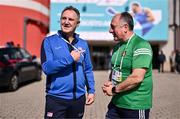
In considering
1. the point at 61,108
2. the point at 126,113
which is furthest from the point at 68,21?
the point at 126,113

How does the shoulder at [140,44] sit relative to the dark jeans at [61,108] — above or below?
above

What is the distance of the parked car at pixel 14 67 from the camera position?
14.4 metres

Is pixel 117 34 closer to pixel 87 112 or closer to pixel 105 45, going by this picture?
pixel 87 112

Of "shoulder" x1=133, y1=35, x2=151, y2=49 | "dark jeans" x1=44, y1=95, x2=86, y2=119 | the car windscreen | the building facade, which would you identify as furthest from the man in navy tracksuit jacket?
the building facade

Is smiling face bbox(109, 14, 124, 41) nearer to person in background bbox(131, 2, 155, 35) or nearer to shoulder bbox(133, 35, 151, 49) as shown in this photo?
shoulder bbox(133, 35, 151, 49)

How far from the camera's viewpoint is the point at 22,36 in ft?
103

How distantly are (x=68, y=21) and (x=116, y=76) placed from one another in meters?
0.75

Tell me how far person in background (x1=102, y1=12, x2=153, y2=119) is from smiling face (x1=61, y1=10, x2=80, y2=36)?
41 cm

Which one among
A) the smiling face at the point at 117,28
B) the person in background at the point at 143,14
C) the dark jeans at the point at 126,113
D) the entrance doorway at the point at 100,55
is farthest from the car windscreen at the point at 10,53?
the entrance doorway at the point at 100,55

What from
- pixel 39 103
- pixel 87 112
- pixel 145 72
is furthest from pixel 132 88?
pixel 39 103

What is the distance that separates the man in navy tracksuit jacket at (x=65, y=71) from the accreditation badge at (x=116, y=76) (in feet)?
1.10

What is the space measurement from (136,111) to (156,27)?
3006 centimetres

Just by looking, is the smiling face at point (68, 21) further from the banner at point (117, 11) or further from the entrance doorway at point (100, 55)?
the entrance doorway at point (100, 55)

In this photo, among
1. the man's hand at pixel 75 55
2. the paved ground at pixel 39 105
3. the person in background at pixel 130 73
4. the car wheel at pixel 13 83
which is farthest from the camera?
the car wheel at pixel 13 83
